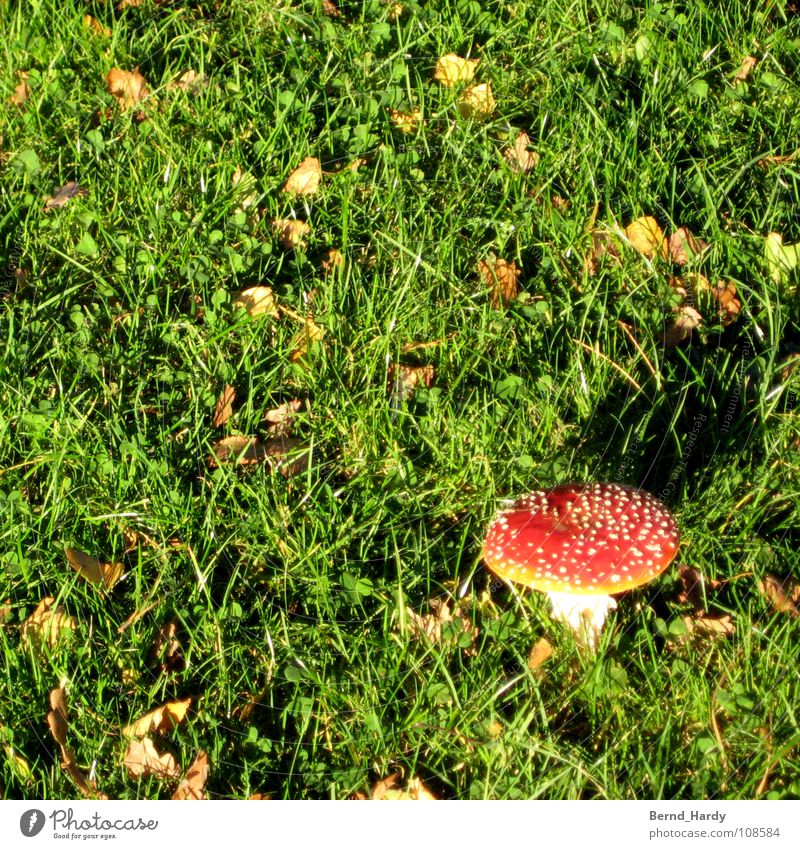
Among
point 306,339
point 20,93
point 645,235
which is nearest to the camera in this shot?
point 306,339

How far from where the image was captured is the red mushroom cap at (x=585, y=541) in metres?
2.62

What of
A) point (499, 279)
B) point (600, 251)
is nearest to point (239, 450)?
point (499, 279)

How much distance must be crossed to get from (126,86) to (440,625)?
260 centimetres

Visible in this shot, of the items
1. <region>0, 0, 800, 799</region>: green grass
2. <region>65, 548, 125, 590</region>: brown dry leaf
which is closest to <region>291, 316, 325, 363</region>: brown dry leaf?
<region>0, 0, 800, 799</region>: green grass

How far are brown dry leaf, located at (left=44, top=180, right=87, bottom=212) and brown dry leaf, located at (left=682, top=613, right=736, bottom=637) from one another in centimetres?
267

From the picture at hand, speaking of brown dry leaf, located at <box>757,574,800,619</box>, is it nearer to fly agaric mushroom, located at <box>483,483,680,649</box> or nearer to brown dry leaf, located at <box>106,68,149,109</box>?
fly agaric mushroom, located at <box>483,483,680,649</box>

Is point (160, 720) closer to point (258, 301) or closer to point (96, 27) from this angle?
point (258, 301)

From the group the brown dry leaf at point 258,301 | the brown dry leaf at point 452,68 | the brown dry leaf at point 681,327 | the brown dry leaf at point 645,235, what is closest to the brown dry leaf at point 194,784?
the brown dry leaf at point 258,301

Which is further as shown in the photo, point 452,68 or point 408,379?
point 452,68

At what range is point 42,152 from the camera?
3977 millimetres
